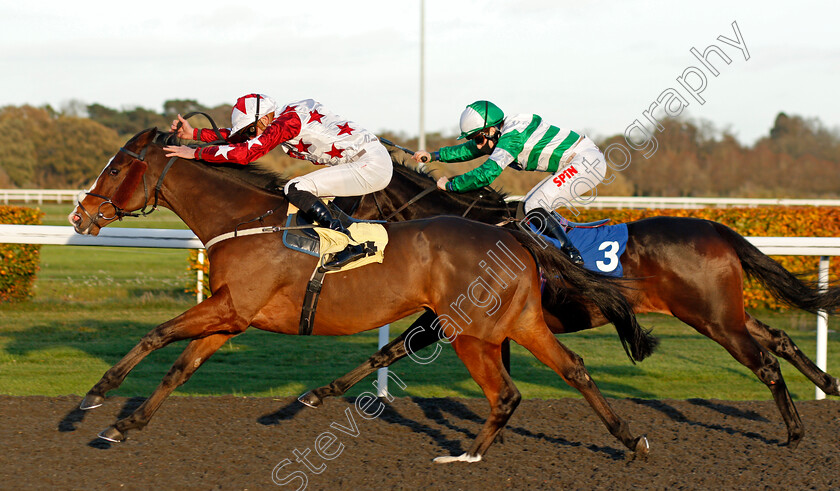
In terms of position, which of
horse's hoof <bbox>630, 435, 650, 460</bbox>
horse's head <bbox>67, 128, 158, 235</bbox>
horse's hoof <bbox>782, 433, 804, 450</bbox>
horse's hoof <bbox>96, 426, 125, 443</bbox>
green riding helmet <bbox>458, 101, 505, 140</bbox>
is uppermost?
green riding helmet <bbox>458, 101, 505, 140</bbox>

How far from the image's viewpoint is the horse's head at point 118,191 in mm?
4043

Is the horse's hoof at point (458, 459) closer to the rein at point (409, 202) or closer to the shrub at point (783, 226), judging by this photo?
the rein at point (409, 202)

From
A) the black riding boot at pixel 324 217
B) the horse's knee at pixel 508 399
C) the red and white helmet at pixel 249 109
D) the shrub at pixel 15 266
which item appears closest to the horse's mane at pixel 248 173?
the red and white helmet at pixel 249 109

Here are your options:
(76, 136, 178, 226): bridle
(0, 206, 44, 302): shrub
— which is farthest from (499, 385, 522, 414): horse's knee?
(0, 206, 44, 302): shrub

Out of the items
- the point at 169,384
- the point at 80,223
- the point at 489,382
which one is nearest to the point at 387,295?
the point at 489,382

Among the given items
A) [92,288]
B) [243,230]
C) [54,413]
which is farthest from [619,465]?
[92,288]

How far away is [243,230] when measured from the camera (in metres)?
4.00

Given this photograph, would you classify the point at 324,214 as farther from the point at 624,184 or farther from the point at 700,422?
the point at 624,184

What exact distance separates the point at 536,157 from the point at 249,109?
1.70 metres

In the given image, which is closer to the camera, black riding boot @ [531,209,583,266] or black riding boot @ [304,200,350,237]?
black riding boot @ [304,200,350,237]

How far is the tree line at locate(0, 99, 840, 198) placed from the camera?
2084 cm

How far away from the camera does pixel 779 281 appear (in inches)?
186

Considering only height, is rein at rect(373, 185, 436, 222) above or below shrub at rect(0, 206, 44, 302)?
above

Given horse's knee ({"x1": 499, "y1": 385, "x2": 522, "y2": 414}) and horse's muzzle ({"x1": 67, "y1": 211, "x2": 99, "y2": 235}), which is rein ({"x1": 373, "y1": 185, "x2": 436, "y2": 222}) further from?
horse's muzzle ({"x1": 67, "y1": 211, "x2": 99, "y2": 235})
